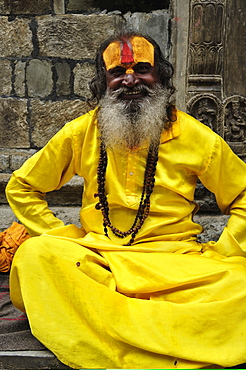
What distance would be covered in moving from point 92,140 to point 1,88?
1.67 meters

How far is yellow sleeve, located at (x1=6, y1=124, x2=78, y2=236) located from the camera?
2.91 meters

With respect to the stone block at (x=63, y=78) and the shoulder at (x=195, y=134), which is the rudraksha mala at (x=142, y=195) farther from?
the stone block at (x=63, y=78)

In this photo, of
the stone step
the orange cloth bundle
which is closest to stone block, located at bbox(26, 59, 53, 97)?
the orange cloth bundle

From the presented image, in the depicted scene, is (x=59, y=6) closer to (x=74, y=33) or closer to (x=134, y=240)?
(x=74, y=33)

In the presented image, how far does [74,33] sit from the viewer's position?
4.11 metres

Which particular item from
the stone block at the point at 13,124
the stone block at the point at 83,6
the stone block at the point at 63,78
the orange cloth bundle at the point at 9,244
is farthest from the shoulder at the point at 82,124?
the stone block at the point at 83,6

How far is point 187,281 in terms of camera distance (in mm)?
2471

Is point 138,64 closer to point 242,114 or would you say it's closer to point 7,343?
point 242,114

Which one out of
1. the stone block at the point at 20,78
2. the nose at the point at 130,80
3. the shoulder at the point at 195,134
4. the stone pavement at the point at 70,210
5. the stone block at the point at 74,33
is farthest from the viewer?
the stone block at the point at 20,78

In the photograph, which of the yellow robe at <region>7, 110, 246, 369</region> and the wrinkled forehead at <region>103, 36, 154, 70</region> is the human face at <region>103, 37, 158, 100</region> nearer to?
the wrinkled forehead at <region>103, 36, 154, 70</region>

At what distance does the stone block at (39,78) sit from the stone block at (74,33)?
0.09 metres

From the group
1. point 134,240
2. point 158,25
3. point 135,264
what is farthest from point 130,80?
point 158,25

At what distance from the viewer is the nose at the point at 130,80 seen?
2.72 m

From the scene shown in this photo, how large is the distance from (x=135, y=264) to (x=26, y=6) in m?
2.64
